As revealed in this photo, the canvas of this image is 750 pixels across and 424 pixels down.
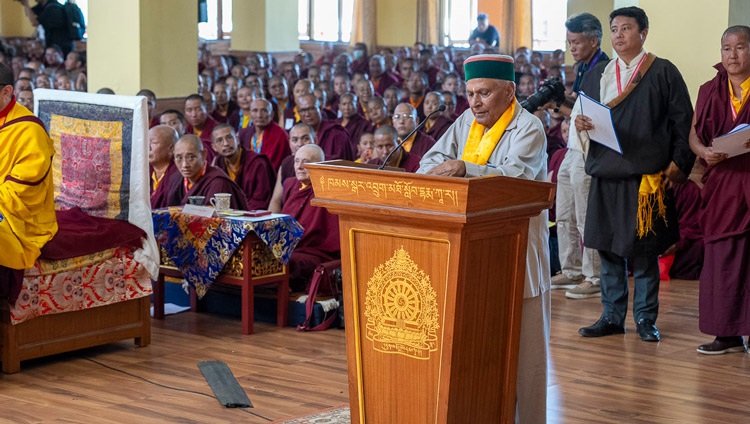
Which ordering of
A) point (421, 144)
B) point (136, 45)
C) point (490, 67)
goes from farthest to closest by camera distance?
point (136, 45) < point (421, 144) < point (490, 67)

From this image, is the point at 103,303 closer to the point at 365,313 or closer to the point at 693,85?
the point at 365,313

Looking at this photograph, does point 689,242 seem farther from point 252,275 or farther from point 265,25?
point 265,25

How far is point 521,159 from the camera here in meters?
3.34

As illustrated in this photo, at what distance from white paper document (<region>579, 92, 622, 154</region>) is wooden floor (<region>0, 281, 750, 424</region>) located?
0.92 meters

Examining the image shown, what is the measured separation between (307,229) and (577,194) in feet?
4.74

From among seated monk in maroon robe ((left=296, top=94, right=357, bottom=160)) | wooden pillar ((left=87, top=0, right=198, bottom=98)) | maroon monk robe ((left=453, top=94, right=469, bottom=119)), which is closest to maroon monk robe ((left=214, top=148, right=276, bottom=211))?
seated monk in maroon robe ((left=296, top=94, right=357, bottom=160))

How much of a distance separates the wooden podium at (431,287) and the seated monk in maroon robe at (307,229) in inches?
107

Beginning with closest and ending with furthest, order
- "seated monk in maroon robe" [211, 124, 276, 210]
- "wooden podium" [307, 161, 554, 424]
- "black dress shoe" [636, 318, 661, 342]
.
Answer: "wooden podium" [307, 161, 554, 424] → "black dress shoe" [636, 318, 661, 342] → "seated monk in maroon robe" [211, 124, 276, 210]

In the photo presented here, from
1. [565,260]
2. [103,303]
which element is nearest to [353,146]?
[565,260]

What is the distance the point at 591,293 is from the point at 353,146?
2949 mm

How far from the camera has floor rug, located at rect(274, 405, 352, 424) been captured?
3928 millimetres

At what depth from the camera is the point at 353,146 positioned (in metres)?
8.66

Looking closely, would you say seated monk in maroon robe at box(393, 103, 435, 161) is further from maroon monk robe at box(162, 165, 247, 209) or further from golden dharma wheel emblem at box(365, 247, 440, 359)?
golden dharma wheel emblem at box(365, 247, 440, 359)

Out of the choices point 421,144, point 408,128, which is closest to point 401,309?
point 421,144
